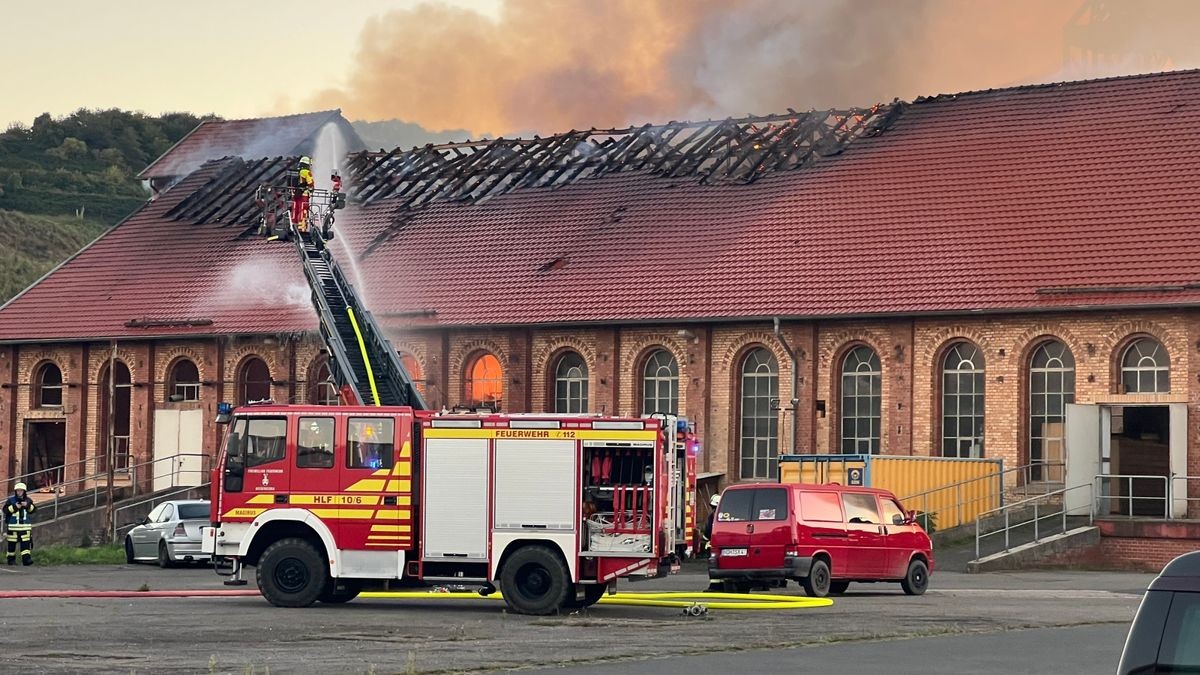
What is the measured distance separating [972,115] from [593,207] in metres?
9.84

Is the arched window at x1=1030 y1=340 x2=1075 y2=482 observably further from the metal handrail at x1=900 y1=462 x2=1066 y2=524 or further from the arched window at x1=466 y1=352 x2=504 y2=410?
the arched window at x1=466 y1=352 x2=504 y2=410

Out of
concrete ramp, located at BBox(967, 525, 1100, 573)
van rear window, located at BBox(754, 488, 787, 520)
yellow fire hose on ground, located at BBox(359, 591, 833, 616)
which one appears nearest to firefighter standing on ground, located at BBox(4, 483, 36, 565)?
yellow fire hose on ground, located at BBox(359, 591, 833, 616)

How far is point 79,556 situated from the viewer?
38.1 metres

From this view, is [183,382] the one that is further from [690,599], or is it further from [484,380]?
[690,599]

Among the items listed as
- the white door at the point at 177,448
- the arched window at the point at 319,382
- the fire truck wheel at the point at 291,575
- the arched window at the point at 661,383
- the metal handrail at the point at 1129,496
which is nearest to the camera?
the fire truck wheel at the point at 291,575

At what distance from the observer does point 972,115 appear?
1806 inches

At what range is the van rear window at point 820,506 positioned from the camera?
89.4 feet

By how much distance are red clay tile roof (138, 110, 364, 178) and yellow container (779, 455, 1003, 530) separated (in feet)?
89.8

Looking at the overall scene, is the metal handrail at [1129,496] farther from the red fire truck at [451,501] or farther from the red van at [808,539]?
the red fire truck at [451,501]

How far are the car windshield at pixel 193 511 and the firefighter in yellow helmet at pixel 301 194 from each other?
5.57 metres

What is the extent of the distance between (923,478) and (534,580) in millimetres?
16334

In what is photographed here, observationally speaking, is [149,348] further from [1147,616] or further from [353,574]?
[1147,616]

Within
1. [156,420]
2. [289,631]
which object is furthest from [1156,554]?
[156,420]

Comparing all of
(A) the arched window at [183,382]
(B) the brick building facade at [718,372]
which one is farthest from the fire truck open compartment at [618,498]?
(A) the arched window at [183,382]
